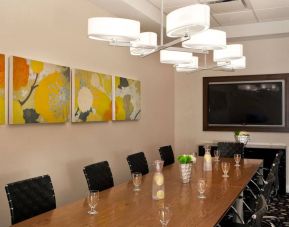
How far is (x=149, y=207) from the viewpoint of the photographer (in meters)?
2.53

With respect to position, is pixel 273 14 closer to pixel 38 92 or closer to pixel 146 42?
pixel 146 42

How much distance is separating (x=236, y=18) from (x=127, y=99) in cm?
222

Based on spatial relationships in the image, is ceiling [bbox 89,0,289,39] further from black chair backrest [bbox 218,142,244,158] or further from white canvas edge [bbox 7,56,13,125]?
black chair backrest [bbox 218,142,244,158]

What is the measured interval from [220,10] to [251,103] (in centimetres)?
194

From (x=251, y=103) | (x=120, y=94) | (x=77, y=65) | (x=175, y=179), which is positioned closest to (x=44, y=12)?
(x=77, y=65)

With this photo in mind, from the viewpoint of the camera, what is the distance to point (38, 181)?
262 centimetres

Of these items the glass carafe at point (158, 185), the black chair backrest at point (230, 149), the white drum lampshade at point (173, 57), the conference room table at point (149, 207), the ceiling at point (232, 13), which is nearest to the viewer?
the conference room table at point (149, 207)

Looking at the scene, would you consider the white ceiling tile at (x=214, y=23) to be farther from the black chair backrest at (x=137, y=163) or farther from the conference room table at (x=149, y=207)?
the conference room table at (x=149, y=207)

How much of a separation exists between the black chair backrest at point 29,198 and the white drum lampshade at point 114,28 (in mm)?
1155

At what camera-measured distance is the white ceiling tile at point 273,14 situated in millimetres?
5207

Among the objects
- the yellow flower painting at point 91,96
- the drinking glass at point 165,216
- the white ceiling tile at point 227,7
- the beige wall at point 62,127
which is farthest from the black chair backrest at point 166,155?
the drinking glass at point 165,216

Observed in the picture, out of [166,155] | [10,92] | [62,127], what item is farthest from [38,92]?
[166,155]

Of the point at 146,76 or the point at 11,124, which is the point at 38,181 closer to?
the point at 11,124

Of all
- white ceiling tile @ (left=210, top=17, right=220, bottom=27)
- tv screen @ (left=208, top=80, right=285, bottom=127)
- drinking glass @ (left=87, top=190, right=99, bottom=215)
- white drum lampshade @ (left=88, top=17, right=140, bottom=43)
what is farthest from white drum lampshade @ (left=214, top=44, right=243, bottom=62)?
tv screen @ (left=208, top=80, right=285, bottom=127)
